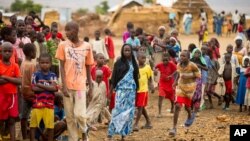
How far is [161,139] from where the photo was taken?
8922 mm

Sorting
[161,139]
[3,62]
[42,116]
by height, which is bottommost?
[161,139]

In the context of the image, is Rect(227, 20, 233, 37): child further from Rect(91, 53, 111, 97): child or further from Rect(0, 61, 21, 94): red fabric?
Rect(0, 61, 21, 94): red fabric

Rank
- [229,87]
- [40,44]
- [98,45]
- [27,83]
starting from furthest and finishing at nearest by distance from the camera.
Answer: [98,45], [229,87], [40,44], [27,83]

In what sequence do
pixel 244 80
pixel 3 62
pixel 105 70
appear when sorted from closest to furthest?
pixel 3 62, pixel 105 70, pixel 244 80

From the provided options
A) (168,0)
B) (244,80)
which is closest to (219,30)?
(168,0)

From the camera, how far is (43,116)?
7.35 m

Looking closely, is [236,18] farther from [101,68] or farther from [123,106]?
[123,106]

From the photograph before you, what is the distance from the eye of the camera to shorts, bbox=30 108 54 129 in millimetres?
7332

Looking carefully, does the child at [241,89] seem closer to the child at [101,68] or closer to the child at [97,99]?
the child at [101,68]

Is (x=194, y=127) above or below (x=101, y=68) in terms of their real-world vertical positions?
below

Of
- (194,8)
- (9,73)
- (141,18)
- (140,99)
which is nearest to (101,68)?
(140,99)

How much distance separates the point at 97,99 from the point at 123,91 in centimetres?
95

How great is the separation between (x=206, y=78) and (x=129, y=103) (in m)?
3.63

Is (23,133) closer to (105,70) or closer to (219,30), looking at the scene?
(105,70)
